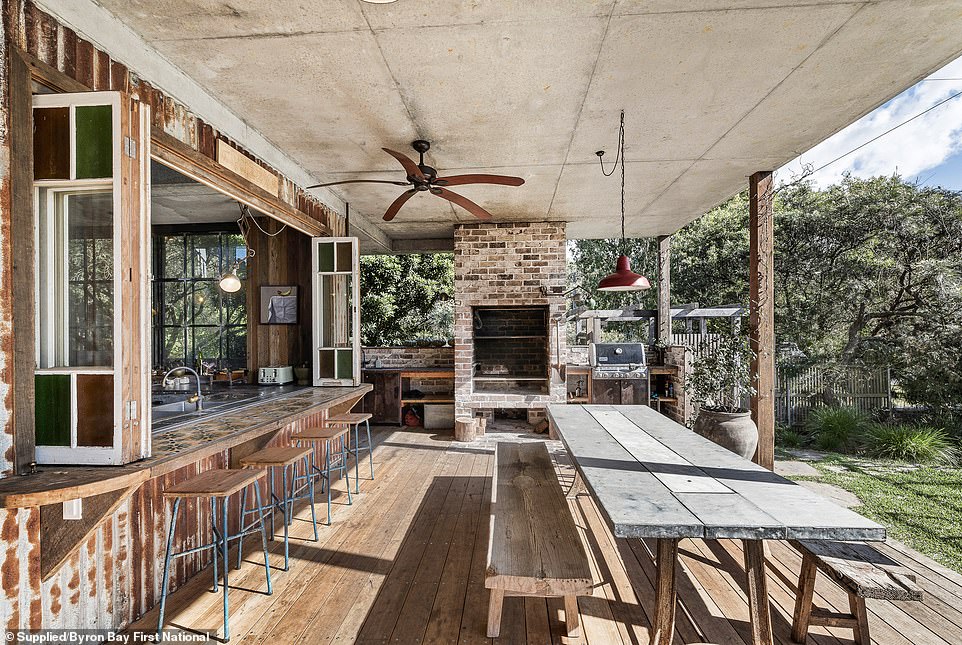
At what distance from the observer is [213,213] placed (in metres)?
4.50

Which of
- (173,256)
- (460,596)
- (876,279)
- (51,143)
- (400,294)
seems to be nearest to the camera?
(51,143)

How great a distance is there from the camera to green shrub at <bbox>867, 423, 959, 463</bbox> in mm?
4707

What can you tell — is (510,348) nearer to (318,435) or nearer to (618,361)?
(618,361)

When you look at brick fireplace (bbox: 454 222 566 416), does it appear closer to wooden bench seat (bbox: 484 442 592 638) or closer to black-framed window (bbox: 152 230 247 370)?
black-framed window (bbox: 152 230 247 370)

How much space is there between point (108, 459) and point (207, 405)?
162 centimetres

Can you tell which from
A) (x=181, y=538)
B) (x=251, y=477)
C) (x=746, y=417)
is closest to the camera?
(x=251, y=477)

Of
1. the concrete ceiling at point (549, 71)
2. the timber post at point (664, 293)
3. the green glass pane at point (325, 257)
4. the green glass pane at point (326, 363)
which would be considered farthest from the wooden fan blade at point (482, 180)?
the timber post at point (664, 293)

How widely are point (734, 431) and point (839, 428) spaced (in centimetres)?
331

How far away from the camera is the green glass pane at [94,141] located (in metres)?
1.57

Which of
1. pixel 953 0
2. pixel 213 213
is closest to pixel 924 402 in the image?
pixel 953 0

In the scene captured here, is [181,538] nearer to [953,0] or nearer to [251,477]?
[251,477]

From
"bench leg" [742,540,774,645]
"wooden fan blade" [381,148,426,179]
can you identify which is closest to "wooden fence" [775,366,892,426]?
"bench leg" [742,540,774,645]

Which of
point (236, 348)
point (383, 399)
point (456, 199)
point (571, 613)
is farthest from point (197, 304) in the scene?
point (571, 613)

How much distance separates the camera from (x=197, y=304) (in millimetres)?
4832
